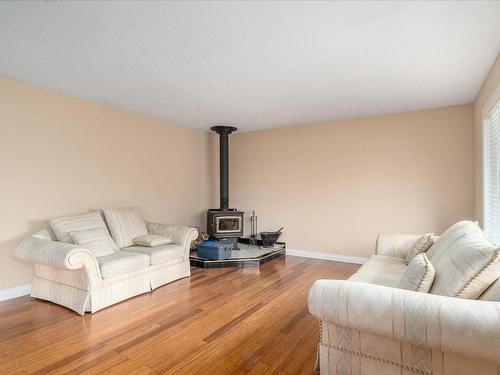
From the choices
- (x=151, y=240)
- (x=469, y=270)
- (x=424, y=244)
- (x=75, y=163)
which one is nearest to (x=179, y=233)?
(x=151, y=240)

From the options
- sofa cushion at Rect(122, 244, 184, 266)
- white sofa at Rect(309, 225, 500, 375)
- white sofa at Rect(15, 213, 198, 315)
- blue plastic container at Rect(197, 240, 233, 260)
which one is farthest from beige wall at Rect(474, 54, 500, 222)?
white sofa at Rect(15, 213, 198, 315)

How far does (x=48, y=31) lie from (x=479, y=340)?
325 cm

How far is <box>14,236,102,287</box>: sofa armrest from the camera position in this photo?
2627 millimetres

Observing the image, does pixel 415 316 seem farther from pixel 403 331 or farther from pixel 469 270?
pixel 469 270

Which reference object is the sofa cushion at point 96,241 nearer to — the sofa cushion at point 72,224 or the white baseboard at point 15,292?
the sofa cushion at point 72,224

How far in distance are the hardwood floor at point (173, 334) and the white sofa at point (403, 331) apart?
57 centimetres

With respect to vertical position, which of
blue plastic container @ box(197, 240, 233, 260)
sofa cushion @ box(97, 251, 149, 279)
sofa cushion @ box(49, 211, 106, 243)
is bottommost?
blue plastic container @ box(197, 240, 233, 260)

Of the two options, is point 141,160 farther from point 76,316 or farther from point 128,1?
point 128,1

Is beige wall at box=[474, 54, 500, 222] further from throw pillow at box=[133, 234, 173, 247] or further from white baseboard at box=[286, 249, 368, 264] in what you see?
throw pillow at box=[133, 234, 173, 247]

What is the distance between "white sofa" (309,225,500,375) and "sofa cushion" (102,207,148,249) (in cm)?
291

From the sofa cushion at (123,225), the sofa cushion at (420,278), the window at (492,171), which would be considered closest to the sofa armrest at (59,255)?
the sofa cushion at (123,225)

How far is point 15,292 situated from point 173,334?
2160 mm

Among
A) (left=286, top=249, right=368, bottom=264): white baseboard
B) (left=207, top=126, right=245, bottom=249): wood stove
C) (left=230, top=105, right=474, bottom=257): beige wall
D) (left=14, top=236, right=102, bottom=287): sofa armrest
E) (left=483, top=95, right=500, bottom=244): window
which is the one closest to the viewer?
(left=14, top=236, right=102, bottom=287): sofa armrest

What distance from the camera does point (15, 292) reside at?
3.17 m
